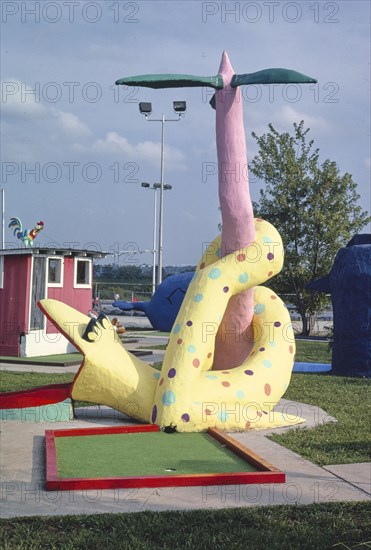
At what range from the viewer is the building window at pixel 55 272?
1856cm

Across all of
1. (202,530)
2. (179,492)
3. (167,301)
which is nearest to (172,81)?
(179,492)

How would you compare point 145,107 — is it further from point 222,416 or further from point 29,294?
point 222,416

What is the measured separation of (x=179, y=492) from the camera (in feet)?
→ 19.4

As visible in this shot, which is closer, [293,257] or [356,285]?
[356,285]

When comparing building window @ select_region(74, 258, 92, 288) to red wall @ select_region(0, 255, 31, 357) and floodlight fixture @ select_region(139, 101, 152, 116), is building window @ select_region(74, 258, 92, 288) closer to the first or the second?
red wall @ select_region(0, 255, 31, 357)

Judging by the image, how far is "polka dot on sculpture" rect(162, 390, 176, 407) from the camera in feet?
27.0

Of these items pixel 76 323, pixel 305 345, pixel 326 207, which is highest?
pixel 326 207

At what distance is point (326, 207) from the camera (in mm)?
30000

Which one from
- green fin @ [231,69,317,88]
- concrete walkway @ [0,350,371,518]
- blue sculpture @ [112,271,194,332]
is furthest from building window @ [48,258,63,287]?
concrete walkway @ [0,350,371,518]

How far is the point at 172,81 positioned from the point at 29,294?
33.9 ft

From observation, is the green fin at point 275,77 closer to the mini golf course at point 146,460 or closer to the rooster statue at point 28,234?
the mini golf course at point 146,460

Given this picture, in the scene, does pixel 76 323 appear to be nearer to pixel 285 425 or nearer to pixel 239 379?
pixel 239 379

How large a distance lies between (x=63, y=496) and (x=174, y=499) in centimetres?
87

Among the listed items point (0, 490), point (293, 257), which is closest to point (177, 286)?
point (293, 257)
